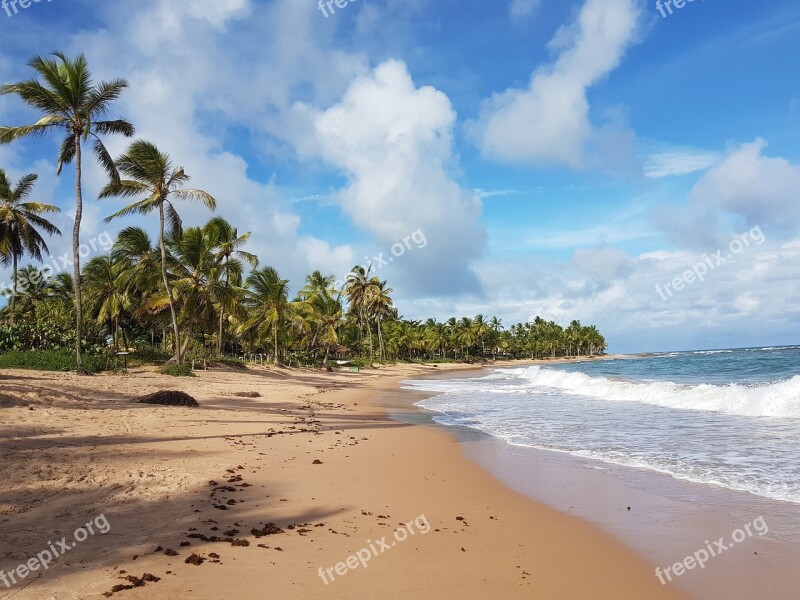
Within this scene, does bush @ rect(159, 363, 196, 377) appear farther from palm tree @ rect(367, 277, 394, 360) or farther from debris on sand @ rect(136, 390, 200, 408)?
palm tree @ rect(367, 277, 394, 360)

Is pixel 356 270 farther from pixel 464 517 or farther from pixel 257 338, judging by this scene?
pixel 464 517

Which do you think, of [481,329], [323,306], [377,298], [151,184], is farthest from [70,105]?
[481,329]

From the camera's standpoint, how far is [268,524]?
5.48 metres

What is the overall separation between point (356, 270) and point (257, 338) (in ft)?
54.6

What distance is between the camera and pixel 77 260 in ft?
66.8

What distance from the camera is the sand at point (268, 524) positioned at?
4195 mm

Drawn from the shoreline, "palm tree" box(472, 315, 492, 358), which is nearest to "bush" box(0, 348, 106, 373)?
the shoreline

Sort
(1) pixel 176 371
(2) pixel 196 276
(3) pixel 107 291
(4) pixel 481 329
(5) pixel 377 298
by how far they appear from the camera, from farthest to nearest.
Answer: (4) pixel 481 329, (5) pixel 377 298, (3) pixel 107 291, (2) pixel 196 276, (1) pixel 176 371

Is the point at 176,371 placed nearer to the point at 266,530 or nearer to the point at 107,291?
the point at 107,291

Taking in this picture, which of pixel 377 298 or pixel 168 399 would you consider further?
pixel 377 298

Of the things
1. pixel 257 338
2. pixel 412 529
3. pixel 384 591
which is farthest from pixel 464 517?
pixel 257 338

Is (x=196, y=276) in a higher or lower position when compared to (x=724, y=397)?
higher

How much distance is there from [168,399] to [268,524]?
1035cm

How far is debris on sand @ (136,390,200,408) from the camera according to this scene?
14125mm
